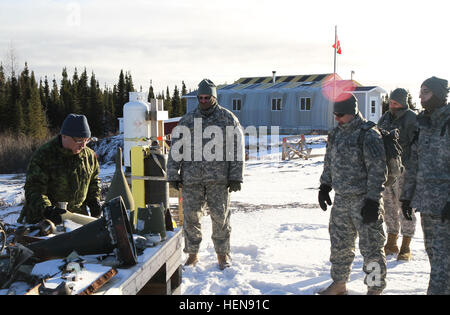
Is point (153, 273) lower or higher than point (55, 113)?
lower

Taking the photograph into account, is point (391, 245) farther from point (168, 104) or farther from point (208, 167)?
point (168, 104)

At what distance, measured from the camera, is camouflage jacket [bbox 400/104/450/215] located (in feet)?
11.4

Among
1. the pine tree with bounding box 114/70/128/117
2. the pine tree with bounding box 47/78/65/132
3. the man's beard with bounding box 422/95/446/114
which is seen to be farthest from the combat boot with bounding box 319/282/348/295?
the pine tree with bounding box 47/78/65/132

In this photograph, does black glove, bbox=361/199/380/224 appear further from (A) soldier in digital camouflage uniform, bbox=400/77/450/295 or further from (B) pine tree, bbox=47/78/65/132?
(B) pine tree, bbox=47/78/65/132

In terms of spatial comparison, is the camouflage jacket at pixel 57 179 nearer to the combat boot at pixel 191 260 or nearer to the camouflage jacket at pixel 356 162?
the combat boot at pixel 191 260

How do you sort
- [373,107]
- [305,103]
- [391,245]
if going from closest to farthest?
[391,245]
[373,107]
[305,103]

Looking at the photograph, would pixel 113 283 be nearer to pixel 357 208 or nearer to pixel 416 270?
pixel 357 208

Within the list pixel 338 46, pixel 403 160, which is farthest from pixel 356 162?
pixel 338 46

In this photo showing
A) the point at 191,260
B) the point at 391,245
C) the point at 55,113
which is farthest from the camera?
the point at 55,113

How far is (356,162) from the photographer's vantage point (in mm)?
3938

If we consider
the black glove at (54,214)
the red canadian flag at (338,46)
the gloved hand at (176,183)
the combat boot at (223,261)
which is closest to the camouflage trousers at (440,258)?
the combat boot at (223,261)

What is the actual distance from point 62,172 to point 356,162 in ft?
9.03

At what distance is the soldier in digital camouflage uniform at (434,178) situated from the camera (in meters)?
3.37
